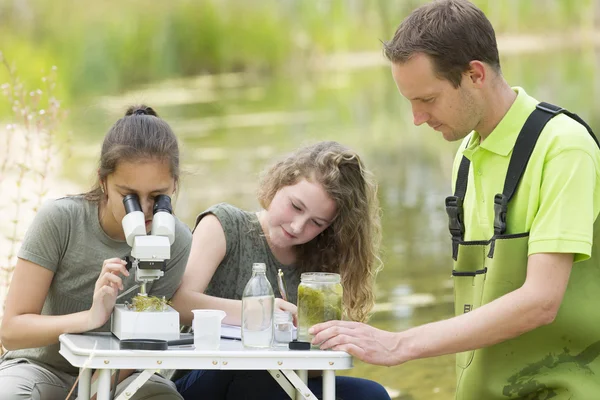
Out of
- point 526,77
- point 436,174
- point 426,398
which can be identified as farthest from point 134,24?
point 426,398

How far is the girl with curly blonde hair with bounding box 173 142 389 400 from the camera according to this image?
2.91 meters

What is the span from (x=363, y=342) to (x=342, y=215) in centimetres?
78

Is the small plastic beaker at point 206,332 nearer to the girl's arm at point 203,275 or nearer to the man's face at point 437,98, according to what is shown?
the girl's arm at point 203,275

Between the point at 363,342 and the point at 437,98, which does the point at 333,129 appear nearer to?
the point at 437,98

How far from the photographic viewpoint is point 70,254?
105 inches

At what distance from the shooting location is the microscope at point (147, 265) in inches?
94.3

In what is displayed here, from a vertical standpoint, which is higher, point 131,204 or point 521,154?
point 521,154

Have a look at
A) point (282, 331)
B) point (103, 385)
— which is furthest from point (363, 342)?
point (103, 385)

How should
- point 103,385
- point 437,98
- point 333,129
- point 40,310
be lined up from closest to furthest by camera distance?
point 103,385
point 437,98
point 40,310
point 333,129

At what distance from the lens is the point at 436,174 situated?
10000mm

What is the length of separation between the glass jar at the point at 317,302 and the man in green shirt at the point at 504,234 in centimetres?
7

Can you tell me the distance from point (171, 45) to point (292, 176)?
24.5 ft

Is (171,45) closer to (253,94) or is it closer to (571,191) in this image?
(253,94)

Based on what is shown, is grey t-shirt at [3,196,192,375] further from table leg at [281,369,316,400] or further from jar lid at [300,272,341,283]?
table leg at [281,369,316,400]
